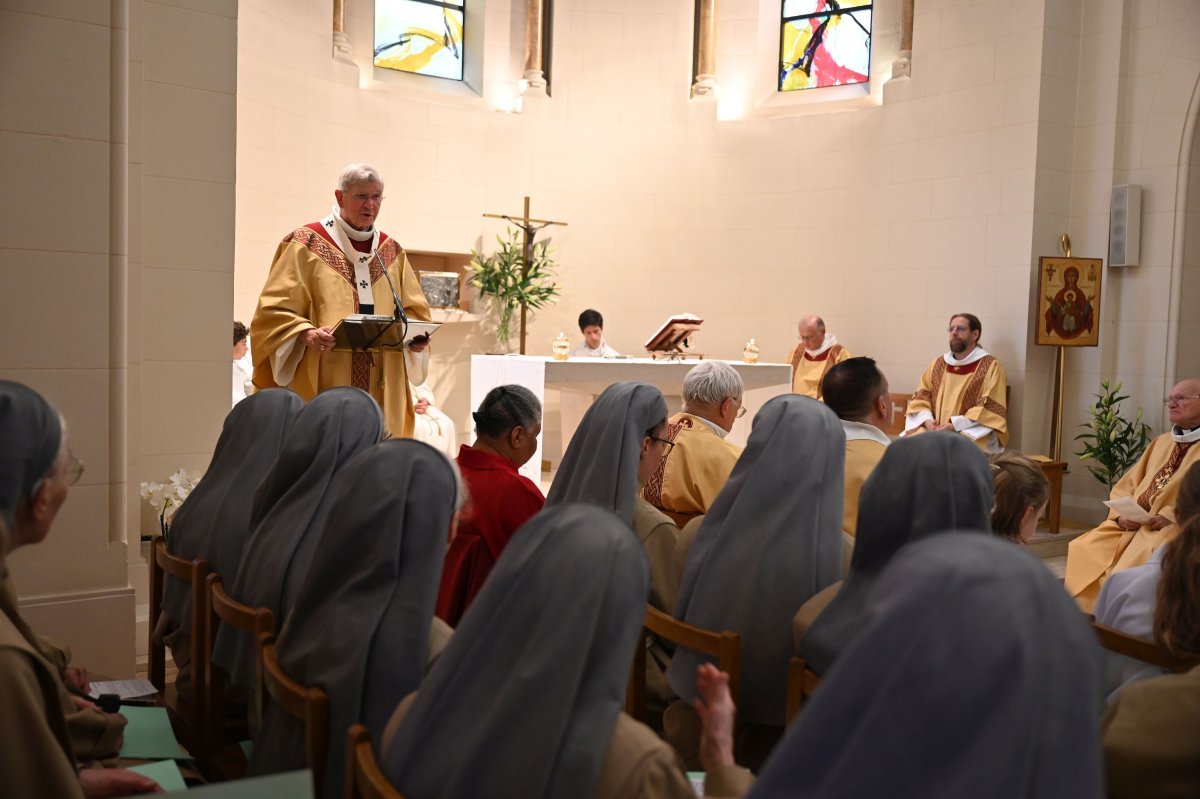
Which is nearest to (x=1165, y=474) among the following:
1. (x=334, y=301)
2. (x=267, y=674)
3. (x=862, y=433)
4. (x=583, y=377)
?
(x=862, y=433)

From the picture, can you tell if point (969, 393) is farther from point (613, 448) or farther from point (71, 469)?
point (71, 469)

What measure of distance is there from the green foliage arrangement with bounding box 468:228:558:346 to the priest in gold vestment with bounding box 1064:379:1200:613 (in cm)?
668

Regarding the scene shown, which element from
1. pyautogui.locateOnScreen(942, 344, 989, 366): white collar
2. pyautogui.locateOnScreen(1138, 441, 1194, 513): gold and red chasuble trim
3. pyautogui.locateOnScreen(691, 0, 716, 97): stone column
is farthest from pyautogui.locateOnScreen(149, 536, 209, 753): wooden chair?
pyautogui.locateOnScreen(691, 0, 716, 97): stone column

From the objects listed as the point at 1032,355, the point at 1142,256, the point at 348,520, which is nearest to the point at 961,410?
the point at 1032,355

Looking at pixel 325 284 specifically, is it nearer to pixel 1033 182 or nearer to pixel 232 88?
pixel 232 88

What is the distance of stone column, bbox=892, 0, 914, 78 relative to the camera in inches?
441

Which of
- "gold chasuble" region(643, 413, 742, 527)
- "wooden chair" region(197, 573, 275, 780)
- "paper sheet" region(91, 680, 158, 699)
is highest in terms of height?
"gold chasuble" region(643, 413, 742, 527)

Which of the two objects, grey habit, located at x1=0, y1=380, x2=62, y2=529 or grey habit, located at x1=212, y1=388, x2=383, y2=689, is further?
grey habit, located at x1=212, y1=388, x2=383, y2=689

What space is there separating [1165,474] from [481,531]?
4.73m

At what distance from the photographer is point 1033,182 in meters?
10.1

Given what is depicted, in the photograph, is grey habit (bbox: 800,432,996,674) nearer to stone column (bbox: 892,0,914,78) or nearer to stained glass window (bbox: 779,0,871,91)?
stone column (bbox: 892,0,914,78)

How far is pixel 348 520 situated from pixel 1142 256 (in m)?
9.56

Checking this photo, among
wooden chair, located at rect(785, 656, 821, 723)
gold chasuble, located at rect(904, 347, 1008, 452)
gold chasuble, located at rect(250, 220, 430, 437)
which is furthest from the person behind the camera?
gold chasuble, located at rect(904, 347, 1008, 452)

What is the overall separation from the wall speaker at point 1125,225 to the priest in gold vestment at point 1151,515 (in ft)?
12.6
